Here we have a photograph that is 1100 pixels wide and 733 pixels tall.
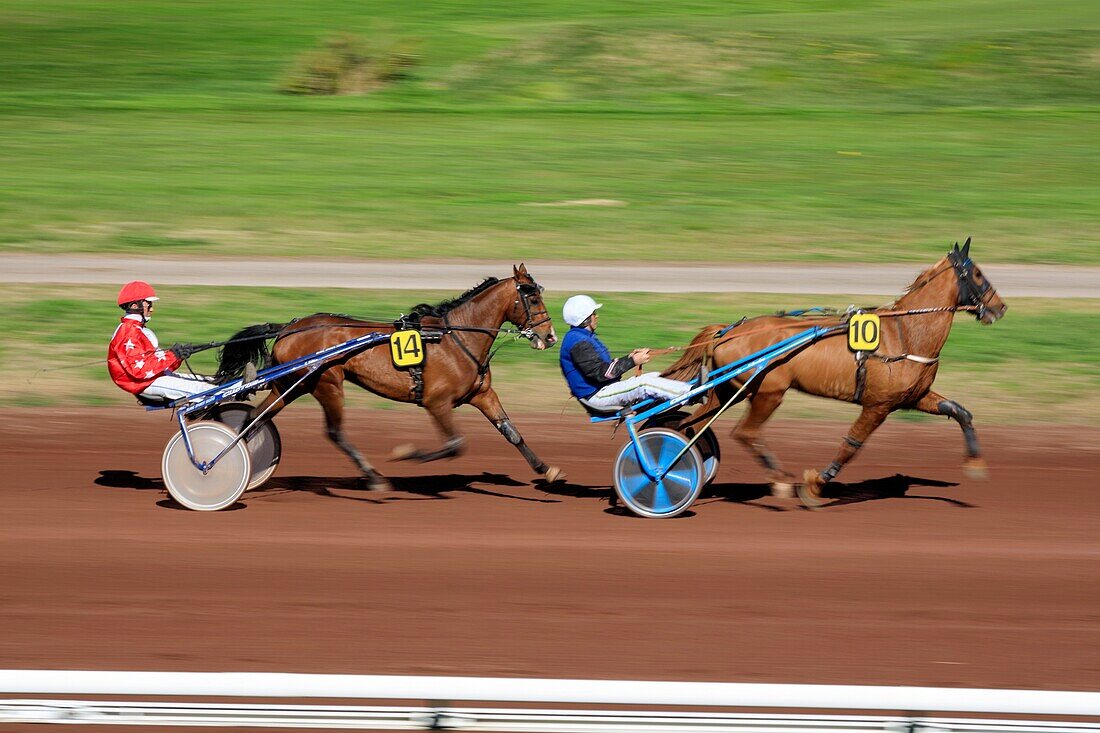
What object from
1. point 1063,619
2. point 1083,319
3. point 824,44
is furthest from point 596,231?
point 824,44

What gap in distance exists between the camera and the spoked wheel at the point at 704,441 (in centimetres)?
842

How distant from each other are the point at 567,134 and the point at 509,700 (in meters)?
22.5

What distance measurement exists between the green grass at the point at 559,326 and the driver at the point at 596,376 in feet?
6.51

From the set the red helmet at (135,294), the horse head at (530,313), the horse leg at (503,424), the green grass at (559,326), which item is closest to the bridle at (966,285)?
the horse head at (530,313)

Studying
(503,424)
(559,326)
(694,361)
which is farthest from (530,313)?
(559,326)

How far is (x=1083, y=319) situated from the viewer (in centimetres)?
1403

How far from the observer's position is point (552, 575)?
23.3 ft

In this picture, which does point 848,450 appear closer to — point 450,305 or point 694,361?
point 694,361

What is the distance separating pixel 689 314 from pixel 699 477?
617 cm

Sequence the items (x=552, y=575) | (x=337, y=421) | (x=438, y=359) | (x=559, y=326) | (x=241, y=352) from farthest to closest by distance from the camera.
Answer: (x=559, y=326) < (x=241, y=352) < (x=337, y=421) < (x=438, y=359) < (x=552, y=575)

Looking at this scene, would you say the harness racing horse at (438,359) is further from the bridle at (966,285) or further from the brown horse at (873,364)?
the bridle at (966,285)

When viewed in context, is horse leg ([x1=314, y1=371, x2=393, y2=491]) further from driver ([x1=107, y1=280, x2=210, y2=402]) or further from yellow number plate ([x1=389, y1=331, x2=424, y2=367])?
driver ([x1=107, y1=280, x2=210, y2=402])

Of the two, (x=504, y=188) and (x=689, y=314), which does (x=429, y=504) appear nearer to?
(x=689, y=314)

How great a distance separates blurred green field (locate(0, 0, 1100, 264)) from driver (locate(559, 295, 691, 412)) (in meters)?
9.36
